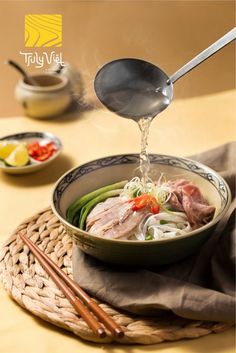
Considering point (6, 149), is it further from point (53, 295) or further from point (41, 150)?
point (53, 295)

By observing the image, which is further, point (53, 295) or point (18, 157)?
point (18, 157)

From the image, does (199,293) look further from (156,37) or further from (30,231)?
(156,37)

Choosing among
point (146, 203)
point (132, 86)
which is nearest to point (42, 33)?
point (132, 86)

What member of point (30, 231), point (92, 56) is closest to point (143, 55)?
point (92, 56)

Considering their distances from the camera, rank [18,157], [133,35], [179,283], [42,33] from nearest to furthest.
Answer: [179,283]
[42,33]
[133,35]
[18,157]

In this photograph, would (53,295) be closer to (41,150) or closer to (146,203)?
(146,203)

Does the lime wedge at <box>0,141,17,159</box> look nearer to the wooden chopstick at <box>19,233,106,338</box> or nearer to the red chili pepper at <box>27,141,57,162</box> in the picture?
the red chili pepper at <box>27,141,57,162</box>

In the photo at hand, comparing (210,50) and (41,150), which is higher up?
(210,50)

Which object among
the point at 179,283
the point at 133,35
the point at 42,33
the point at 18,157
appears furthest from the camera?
the point at 18,157

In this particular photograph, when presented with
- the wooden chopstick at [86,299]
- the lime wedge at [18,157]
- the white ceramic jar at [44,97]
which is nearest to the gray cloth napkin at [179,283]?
the wooden chopstick at [86,299]
